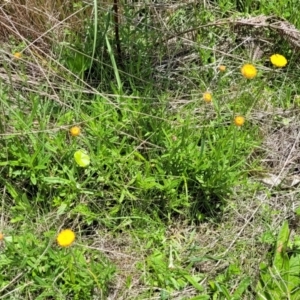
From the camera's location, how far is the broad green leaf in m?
1.78

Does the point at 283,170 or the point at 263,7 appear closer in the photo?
the point at 283,170

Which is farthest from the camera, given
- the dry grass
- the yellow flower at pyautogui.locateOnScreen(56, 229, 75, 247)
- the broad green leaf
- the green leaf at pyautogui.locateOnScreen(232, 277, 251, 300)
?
the dry grass

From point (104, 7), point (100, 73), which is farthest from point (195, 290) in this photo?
point (104, 7)

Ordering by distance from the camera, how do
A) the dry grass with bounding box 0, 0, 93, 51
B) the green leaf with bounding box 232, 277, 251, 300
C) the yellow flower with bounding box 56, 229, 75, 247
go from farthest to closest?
the dry grass with bounding box 0, 0, 93, 51 < the green leaf with bounding box 232, 277, 251, 300 < the yellow flower with bounding box 56, 229, 75, 247

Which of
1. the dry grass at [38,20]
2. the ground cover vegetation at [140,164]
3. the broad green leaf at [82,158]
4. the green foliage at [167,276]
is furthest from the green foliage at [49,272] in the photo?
the dry grass at [38,20]

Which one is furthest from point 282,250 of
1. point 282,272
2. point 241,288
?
point 241,288

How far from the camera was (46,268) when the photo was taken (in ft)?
5.22

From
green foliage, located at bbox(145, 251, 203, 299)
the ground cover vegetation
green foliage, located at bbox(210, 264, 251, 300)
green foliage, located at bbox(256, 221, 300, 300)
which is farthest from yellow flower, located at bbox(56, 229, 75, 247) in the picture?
green foliage, located at bbox(256, 221, 300, 300)

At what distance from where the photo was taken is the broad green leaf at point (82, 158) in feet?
5.84

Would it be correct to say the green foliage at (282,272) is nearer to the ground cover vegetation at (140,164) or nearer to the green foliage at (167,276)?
the ground cover vegetation at (140,164)

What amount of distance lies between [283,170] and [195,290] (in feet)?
1.92

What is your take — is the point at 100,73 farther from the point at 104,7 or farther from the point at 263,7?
the point at 263,7

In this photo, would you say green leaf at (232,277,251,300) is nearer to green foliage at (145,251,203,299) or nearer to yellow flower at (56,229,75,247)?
green foliage at (145,251,203,299)

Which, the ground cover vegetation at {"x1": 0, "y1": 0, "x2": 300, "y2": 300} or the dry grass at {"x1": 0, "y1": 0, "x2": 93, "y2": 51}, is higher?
the dry grass at {"x1": 0, "y1": 0, "x2": 93, "y2": 51}
